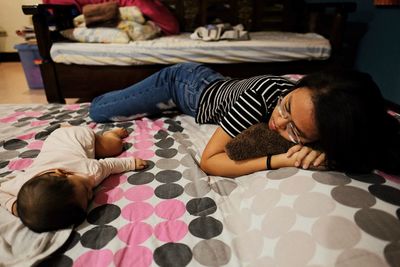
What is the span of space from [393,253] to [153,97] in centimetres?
115

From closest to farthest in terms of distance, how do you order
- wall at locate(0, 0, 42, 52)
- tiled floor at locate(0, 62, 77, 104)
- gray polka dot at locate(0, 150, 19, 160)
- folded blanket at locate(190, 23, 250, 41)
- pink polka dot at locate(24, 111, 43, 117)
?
gray polka dot at locate(0, 150, 19, 160)
pink polka dot at locate(24, 111, 43, 117)
folded blanket at locate(190, 23, 250, 41)
tiled floor at locate(0, 62, 77, 104)
wall at locate(0, 0, 42, 52)

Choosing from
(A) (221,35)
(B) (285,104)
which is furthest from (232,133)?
(A) (221,35)

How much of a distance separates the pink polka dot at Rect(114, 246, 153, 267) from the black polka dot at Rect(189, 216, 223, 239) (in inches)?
5.0

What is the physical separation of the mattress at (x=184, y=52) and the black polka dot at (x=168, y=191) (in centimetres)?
133

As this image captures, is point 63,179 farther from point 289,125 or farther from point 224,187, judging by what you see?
point 289,125

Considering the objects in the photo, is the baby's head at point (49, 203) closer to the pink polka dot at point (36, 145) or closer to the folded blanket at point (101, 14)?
the pink polka dot at point (36, 145)

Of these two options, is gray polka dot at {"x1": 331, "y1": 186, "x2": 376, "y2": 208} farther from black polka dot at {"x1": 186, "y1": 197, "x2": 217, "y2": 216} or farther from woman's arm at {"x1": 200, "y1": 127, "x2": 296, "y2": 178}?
black polka dot at {"x1": 186, "y1": 197, "x2": 217, "y2": 216}

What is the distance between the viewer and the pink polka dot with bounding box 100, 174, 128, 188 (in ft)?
3.06

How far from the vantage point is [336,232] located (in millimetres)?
575

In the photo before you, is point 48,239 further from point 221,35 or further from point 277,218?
point 221,35

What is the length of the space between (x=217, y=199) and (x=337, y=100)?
432 mm

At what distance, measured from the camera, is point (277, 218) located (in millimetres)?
669

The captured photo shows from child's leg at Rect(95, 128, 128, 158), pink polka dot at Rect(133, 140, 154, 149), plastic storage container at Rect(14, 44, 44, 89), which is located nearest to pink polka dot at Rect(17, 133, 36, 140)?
child's leg at Rect(95, 128, 128, 158)

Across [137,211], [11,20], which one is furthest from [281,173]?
[11,20]
